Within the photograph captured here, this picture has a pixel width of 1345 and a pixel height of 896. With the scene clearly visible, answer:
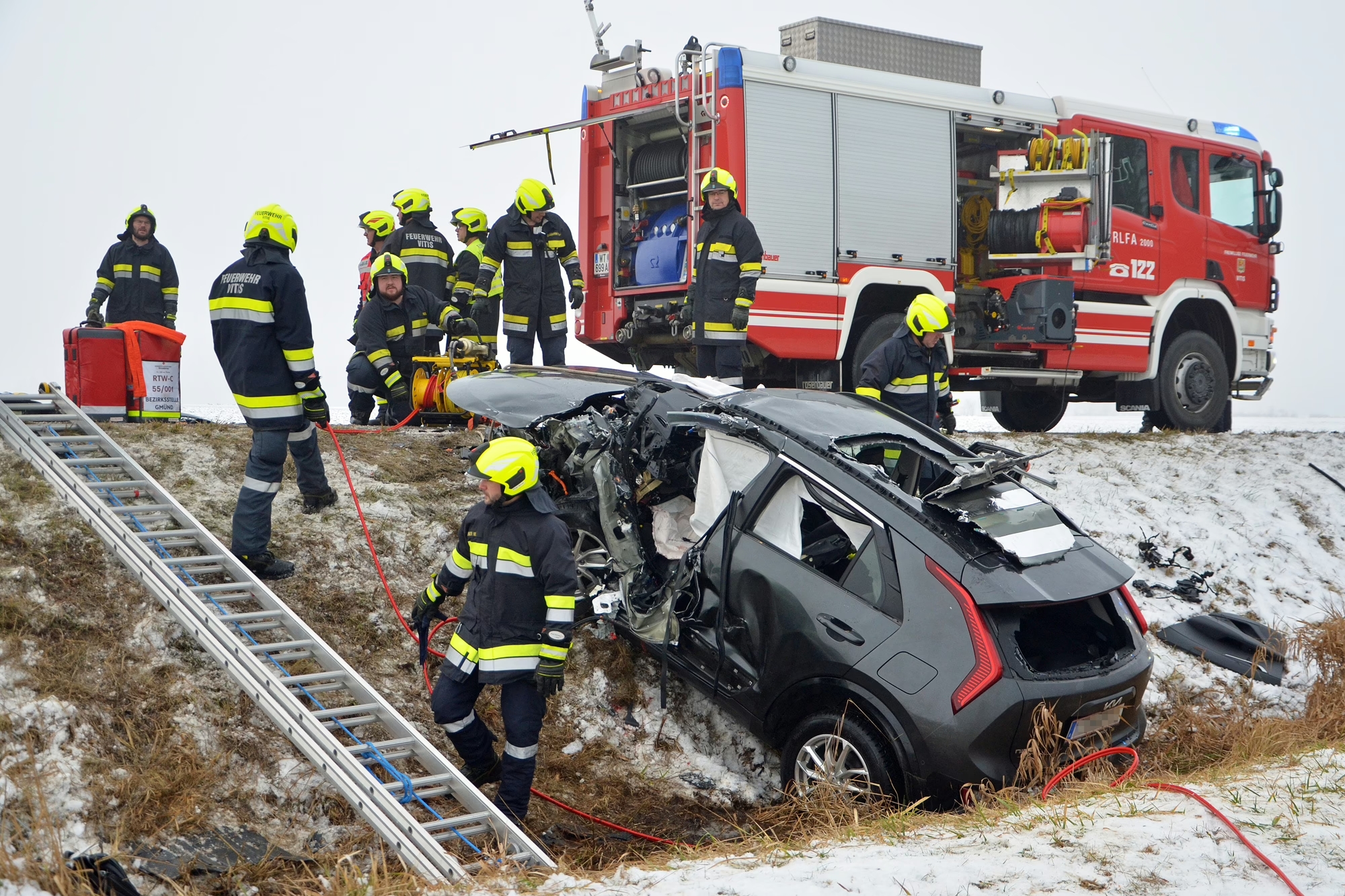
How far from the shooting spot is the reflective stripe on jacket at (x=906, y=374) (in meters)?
7.28

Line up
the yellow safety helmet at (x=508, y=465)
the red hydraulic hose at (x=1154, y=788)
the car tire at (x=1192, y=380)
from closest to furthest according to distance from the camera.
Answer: the red hydraulic hose at (x=1154, y=788), the yellow safety helmet at (x=508, y=465), the car tire at (x=1192, y=380)

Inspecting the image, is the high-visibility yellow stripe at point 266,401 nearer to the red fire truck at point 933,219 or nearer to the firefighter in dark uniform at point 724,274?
the firefighter in dark uniform at point 724,274

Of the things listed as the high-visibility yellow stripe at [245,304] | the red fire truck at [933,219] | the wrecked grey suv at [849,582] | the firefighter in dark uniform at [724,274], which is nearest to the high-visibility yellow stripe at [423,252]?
the red fire truck at [933,219]

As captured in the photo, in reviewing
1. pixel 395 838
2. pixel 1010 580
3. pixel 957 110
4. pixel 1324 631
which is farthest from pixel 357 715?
pixel 957 110

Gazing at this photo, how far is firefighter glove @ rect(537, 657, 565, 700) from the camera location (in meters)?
4.44

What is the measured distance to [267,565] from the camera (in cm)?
586

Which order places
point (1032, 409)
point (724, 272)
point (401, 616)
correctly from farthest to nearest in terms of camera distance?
point (1032, 409), point (724, 272), point (401, 616)

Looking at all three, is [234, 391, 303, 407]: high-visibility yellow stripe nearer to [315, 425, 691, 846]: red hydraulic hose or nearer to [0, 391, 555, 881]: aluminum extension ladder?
[315, 425, 691, 846]: red hydraulic hose

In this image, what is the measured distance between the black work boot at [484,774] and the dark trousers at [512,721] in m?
Answer: 0.18

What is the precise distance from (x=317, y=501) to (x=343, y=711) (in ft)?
6.79

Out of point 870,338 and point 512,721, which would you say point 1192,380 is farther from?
point 512,721

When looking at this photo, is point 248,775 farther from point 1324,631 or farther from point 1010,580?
point 1324,631

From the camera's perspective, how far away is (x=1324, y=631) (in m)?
6.61

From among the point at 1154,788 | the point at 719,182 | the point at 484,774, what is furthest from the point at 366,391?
the point at 1154,788
